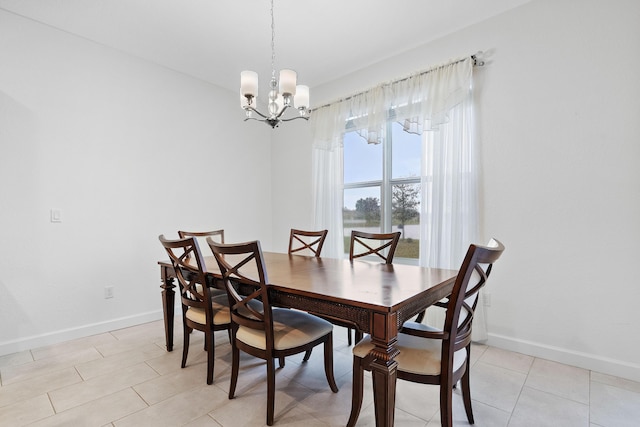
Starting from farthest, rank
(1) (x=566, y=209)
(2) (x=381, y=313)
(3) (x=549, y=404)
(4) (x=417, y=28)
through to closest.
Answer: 1. (4) (x=417, y=28)
2. (1) (x=566, y=209)
3. (3) (x=549, y=404)
4. (2) (x=381, y=313)

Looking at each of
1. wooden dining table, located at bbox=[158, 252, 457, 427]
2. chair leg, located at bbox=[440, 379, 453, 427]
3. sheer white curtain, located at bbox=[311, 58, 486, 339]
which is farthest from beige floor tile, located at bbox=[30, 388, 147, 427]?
sheer white curtain, located at bbox=[311, 58, 486, 339]

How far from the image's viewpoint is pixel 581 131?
211 centimetres

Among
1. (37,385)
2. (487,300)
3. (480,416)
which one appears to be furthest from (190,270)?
(487,300)

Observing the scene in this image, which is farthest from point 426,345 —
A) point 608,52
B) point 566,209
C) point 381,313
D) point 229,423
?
point 608,52

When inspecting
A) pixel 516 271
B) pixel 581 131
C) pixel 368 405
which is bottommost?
pixel 368 405

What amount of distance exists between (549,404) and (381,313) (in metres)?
1.36

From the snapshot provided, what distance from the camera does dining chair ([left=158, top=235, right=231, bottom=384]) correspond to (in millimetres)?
1841

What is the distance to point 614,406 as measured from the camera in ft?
5.47

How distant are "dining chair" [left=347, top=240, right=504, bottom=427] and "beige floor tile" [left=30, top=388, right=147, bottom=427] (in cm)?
123

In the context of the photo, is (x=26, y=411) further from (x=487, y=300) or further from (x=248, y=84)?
(x=487, y=300)

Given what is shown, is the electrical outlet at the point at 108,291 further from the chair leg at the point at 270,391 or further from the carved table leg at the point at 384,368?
the carved table leg at the point at 384,368

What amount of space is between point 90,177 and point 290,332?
249cm

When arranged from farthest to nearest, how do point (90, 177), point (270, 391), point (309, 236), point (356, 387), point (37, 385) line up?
point (309, 236) < point (90, 177) < point (37, 385) < point (270, 391) < point (356, 387)

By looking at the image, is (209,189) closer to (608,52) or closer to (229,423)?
(229,423)
